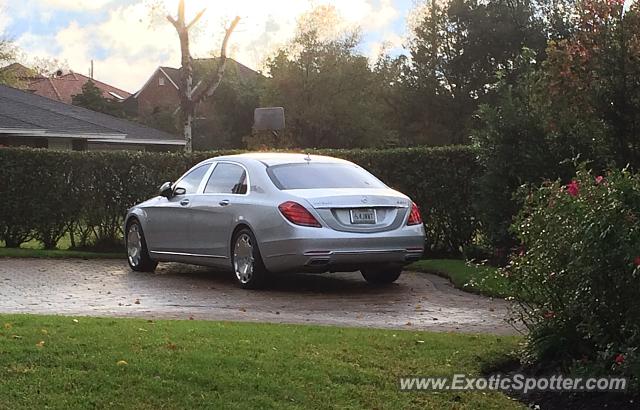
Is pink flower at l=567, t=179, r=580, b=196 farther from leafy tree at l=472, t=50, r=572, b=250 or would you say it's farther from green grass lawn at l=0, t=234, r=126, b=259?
green grass lawn at l=0, t=234, r=126, b=259

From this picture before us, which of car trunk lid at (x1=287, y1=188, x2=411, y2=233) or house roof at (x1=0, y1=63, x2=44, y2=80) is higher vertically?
house roof at (x1=0, y1=63, x2=44, y2=80)

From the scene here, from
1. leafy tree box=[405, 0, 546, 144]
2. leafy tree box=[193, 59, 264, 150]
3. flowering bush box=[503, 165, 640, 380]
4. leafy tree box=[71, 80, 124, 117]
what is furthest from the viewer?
leafy tree box=[71, 80, 124, 117]

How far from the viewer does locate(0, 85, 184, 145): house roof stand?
29.0m

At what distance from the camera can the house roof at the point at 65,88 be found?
2813 inches

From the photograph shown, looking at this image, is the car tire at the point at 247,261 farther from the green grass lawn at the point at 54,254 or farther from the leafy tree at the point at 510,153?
the green grass lawn at the point at 54,254

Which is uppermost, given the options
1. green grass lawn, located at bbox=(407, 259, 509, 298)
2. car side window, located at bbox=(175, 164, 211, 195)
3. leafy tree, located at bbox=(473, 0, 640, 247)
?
leafy tree, located at bbox=(473, 0, 640, 247)

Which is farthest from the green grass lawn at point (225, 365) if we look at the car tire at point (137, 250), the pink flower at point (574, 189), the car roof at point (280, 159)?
the car tire at point (137, 250)

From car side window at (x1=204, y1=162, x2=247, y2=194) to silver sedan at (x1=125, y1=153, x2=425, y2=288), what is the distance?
15 millimetres

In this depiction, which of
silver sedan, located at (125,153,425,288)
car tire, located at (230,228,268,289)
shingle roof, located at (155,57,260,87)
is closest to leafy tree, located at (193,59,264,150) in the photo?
shingle roof, located at (155,57,260,87)

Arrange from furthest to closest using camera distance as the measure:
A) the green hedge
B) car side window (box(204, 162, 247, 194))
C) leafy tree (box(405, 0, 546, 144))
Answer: leafy tree (box(405, 0, 546, 144))
the green hedge
car side window (box(204, 162, 247, 194))

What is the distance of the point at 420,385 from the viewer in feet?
17.4

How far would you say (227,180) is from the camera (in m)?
11.0

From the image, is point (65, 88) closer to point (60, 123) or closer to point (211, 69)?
point (211, 69)

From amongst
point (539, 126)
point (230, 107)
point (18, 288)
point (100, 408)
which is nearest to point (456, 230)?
point (539, 126)
